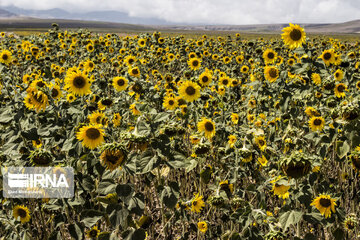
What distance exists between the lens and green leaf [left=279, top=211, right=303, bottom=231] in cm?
221

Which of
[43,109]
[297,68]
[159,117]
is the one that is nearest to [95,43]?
[43,109]

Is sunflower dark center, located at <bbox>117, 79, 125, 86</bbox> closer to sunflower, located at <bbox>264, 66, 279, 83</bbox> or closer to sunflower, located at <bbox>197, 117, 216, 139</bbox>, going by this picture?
sunflower, located at <bbox>197, 117, 216, 139</bbox>

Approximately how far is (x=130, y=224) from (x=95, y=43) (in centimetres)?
902

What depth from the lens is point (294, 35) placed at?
4566 millimetres

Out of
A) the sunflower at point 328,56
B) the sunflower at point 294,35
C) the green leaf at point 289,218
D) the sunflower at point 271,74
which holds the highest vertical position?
the sunflower at point 294,35

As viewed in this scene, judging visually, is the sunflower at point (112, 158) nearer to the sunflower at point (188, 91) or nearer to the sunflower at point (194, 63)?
the sunflower at point (188, 91)

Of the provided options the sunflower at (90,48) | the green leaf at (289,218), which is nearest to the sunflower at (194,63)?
the sunflower at (90,48)

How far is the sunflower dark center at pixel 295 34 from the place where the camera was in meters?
4.52

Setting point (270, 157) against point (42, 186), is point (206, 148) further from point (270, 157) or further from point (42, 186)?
point (42, 186)

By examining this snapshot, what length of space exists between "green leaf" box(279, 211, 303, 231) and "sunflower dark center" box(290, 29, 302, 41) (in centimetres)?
330

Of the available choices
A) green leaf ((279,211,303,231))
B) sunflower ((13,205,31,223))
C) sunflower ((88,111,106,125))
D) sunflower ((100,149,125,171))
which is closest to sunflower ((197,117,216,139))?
sunflower ((88,111,106,125))

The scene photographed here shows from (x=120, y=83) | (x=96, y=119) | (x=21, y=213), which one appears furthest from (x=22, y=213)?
(x=120, y=83)

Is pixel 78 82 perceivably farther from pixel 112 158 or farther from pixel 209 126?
pixel 112 158

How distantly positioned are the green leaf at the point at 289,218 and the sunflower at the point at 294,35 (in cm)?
313
